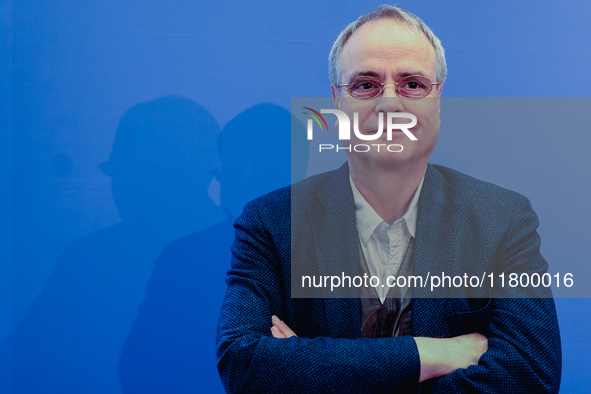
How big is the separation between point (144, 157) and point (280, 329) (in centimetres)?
108

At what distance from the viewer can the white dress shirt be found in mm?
1877

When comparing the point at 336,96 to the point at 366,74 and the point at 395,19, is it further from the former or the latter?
the point at 395,19

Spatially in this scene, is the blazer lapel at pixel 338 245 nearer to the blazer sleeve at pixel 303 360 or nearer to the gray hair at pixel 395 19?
the blazer sleeve at pixel 303 360

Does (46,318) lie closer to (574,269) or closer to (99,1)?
(99,1)

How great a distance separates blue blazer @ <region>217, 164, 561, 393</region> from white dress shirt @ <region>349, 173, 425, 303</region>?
2.3 inches

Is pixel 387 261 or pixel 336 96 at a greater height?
pixel 336 96

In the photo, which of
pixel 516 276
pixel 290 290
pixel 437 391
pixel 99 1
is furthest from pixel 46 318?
pixel 516 276

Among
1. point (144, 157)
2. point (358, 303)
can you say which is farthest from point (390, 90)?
point (144, 157)

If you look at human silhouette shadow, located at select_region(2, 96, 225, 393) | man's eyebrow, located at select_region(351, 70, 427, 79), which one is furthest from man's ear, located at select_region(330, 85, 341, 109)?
human silhouette shadow, located at select_region(2, 96, 225, 393)

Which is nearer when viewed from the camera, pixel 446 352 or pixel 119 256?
pixel 446 352

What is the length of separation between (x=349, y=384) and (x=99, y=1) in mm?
1987

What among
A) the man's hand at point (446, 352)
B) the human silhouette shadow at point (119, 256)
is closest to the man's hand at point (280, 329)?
the man's hand at point (446, 352)

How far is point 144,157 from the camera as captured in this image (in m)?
2.29

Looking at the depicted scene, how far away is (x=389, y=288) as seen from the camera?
1.82 metres
